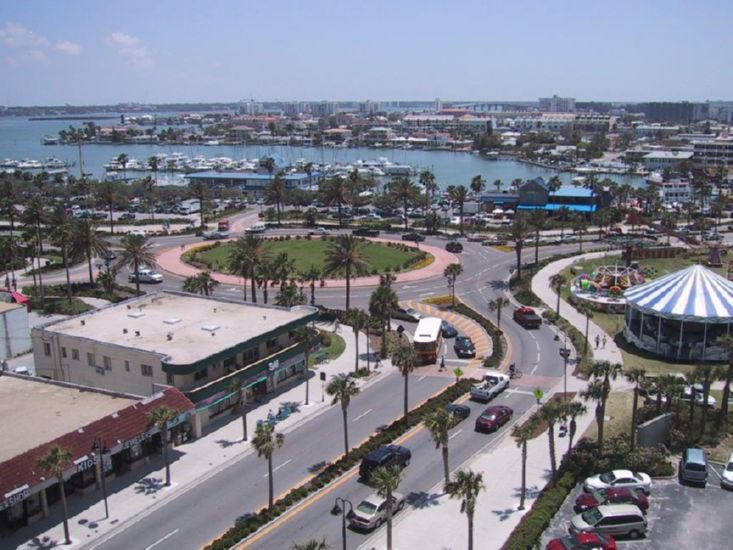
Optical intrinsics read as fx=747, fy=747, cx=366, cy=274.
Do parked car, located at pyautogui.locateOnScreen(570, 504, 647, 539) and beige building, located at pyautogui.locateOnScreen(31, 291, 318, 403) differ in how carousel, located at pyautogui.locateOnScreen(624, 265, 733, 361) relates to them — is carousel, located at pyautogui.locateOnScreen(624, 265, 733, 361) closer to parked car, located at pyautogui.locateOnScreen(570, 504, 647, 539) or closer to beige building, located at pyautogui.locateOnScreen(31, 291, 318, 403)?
parked car, located at pyautogui.locateOnScreen(570, 504, 647, 539)

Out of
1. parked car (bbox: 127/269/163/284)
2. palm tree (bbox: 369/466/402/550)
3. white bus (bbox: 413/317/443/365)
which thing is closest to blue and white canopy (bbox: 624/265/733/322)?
white bus (bbox: 413/317/443/365)

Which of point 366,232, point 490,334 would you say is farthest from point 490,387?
point 366,232

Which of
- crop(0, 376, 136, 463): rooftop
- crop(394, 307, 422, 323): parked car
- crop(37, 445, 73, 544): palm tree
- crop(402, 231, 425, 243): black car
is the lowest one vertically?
crop(394, 307, 422, 323): parked car

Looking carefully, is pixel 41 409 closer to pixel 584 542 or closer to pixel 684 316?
pixel 584 542

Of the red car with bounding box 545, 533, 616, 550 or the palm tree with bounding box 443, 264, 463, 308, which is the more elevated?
the palm tree with bounding box 443, 264, 463, 308

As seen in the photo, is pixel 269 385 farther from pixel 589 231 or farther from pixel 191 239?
pixel 589 231

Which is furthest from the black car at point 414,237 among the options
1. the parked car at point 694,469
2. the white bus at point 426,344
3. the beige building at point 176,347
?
the parked car at point 694,469

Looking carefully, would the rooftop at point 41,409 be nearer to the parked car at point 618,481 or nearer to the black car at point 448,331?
the parked car at point 618,481

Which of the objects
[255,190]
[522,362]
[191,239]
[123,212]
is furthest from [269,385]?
[255,190]
